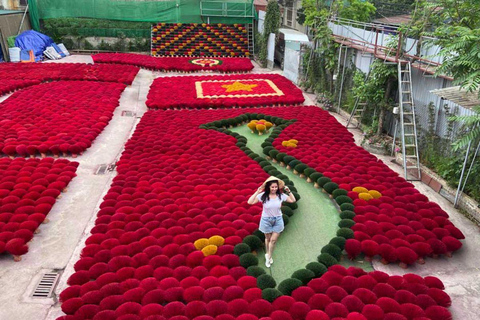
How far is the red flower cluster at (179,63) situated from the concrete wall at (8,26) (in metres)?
6.27

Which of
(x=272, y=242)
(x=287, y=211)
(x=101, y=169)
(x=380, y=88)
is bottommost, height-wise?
(x=101, y=169)

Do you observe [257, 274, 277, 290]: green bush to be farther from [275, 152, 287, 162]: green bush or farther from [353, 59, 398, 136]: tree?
[353, 59, 398, 136]: tree

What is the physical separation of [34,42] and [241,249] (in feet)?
94.2

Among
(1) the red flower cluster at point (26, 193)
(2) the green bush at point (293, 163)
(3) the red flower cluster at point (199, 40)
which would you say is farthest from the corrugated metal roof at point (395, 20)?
(1) the red flower cluster at point (26, 193)

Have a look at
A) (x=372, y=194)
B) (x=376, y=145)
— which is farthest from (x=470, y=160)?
(x=376, y=145)

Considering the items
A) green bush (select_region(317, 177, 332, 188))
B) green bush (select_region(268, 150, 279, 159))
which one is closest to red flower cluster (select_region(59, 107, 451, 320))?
green bush (select_region(268, 150, 279, 159))

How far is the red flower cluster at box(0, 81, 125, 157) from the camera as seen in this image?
12750mm

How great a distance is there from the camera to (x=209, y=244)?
25.3 feet

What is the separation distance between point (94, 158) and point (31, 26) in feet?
83.6

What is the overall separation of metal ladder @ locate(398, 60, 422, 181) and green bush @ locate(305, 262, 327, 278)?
5.83 metres

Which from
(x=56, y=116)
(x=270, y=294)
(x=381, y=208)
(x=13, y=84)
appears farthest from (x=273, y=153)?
(x=13, y=84)

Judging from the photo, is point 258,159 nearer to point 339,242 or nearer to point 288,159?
point 288,159

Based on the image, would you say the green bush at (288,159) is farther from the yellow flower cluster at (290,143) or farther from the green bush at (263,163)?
the yellow flower cluster at (290,143)

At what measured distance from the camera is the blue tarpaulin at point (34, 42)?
28406 mm
